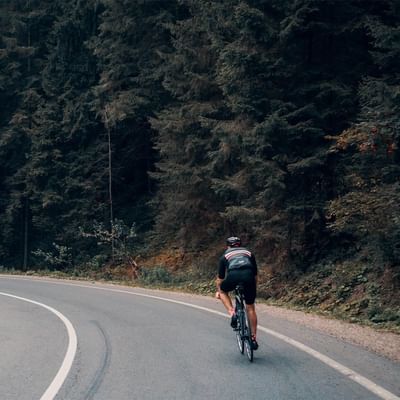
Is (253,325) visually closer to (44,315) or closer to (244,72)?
(44,315)

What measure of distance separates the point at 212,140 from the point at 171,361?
1449cm

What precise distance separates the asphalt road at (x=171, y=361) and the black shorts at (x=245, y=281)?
93cm

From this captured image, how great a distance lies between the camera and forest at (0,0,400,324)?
15.4 meters

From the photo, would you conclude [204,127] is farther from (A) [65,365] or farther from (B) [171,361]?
(A) [65,365]

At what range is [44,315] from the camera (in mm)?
14844

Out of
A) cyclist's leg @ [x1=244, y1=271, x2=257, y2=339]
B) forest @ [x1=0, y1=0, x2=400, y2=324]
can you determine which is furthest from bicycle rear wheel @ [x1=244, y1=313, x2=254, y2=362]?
forest @ [x1=0, y1=0, x2=400, y2=324]

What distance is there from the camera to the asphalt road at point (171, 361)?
7.04 m

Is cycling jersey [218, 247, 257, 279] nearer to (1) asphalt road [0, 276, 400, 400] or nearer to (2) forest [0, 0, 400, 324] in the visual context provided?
(1) asphalt road [0, 276, 400, 400]

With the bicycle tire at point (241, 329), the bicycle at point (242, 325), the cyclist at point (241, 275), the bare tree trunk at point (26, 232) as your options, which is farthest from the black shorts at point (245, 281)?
the bare tree trunk at point (26, 232)

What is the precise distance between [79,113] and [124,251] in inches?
355

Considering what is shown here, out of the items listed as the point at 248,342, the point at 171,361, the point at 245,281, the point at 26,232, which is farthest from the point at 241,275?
the point at 26,232

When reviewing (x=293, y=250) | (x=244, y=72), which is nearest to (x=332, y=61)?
(x=244, y=72)

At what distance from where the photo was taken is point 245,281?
9.23 metres

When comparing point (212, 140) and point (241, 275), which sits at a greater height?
point (212, 140)
